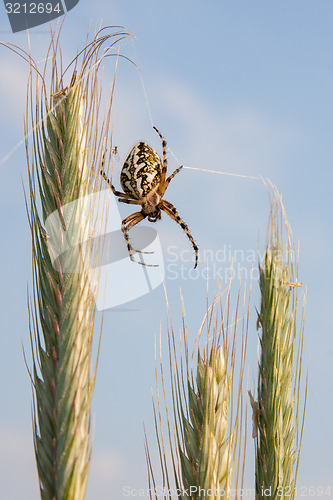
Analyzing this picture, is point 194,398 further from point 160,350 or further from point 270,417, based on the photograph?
point 270,417

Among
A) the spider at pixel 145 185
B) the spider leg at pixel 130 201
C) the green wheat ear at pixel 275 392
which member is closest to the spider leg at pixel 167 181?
the spider at pixel 145 185

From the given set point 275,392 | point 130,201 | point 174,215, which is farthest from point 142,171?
point 275,392

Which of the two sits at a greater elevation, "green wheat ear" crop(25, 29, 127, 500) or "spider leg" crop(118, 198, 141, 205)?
"spider leg" crop(118, 198, 141, 205)

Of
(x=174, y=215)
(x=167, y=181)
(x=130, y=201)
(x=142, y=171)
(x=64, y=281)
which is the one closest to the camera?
(x=64, y=281)

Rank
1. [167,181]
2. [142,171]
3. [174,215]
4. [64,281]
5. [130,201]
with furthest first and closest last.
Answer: [174,215] → [130,201] → [167,181] → [142,171] → [64,281]

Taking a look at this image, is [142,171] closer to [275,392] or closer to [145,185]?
[145,185]

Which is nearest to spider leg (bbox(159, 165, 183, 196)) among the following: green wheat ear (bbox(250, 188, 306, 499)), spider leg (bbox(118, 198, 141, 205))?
spider leg (bbox(118, 198, 141, 205))

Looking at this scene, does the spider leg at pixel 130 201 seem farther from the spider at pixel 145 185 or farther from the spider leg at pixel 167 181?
the spider leg at pixel 167 181

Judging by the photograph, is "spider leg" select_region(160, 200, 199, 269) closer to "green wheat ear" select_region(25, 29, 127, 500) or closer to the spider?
the spider

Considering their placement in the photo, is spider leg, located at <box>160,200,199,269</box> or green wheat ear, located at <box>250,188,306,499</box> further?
spider leg, located at <box>160,200,199,269</box>
